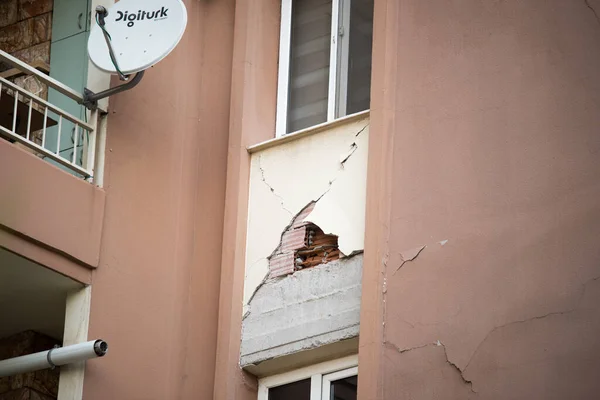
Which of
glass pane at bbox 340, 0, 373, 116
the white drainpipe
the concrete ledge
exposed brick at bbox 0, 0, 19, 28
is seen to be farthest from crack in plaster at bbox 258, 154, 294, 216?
exposed brick at bbox 0, 0, 19, 28

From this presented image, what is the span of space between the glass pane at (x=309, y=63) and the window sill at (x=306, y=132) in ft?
1.25

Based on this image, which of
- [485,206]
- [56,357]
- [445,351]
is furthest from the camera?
[56,357]

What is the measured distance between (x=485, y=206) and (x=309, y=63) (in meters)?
2.75

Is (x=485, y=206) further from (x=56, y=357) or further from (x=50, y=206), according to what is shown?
(x=56, y=357)

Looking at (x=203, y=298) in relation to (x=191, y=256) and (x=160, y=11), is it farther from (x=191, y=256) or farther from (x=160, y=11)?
(x=160, y=11)

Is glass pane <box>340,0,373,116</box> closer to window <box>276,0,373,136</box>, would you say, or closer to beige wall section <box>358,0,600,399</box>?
window <box>276,0,373,136</box>

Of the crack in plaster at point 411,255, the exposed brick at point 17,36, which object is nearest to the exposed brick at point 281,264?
the crack in plaster at point 411,255

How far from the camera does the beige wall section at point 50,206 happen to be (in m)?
9.25

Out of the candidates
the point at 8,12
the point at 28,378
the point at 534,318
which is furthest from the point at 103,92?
the point at 534,318

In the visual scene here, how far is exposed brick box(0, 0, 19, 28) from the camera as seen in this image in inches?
468

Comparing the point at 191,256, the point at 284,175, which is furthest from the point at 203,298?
the point at 284,175

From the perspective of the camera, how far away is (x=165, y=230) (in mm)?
10445

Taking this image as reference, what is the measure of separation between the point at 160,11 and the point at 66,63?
4.12 feet

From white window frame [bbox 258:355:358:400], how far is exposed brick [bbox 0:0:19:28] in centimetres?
443
